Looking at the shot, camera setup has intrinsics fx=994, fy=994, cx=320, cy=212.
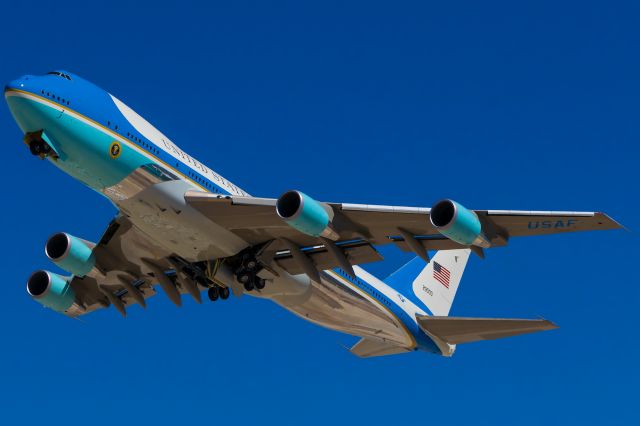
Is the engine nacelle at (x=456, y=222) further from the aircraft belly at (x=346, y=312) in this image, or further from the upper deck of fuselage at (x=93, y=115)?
the upper deck of fuselage at (x=93, y=115)

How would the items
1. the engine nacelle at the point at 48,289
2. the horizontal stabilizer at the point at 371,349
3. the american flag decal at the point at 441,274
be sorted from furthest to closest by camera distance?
the american flag decal at the point at 441,274
the horizontal stabilizer at the point at 371,349
the engine nacelle at the point at 48,289

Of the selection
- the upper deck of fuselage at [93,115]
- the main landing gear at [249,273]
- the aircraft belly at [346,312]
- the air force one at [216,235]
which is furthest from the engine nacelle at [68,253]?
the aircraft belly at [346,312]

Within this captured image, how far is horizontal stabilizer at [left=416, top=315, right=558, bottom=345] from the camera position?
3703 centimetres

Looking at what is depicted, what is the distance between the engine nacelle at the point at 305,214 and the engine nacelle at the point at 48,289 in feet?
43.0

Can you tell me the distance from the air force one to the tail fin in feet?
7.89

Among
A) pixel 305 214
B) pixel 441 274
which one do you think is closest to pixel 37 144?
pixel 305 214

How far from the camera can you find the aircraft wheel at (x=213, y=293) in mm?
36375

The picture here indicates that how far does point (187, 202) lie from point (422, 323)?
44.8 ft

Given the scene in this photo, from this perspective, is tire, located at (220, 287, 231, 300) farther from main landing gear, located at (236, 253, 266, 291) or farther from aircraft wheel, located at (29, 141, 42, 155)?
aircraft wheel, located at (29, 141, 42, 155)

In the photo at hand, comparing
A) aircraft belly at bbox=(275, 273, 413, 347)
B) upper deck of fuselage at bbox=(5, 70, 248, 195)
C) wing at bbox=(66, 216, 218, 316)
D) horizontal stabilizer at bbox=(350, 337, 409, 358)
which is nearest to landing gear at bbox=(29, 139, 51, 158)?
upper deck of fuselage at bbox=(5, 70, 248, 195)

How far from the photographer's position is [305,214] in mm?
30656

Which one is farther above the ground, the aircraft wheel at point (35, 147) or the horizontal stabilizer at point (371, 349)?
the horizontal stabilizer at point (371, 349)

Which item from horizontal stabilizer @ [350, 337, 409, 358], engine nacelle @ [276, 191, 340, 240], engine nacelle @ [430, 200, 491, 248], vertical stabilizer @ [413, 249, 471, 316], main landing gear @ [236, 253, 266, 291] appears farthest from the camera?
vertical stabilizer @ [413, 249, 471, 316]

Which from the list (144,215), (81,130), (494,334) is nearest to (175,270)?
(144,215)
